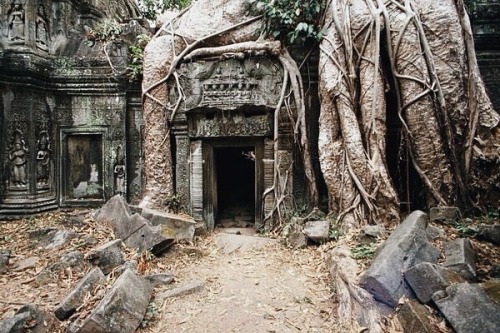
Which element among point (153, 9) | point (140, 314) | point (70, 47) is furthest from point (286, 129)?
point (153, 9)

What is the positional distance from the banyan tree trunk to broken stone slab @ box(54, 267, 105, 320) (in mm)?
3275

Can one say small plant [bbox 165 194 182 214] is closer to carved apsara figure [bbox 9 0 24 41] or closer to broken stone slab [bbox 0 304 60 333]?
broken stone slab [bbox 0 304 60 333]

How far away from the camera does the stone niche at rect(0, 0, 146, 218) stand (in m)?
5.89

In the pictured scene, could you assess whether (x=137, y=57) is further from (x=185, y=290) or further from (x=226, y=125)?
(x=185, y=290)

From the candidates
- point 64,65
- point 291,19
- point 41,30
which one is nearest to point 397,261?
point 291,19

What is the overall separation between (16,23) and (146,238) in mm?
4976

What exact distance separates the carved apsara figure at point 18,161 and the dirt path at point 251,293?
3726 mm

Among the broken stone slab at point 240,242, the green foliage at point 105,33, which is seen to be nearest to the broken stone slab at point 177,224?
the broken stone slab at point 240,242

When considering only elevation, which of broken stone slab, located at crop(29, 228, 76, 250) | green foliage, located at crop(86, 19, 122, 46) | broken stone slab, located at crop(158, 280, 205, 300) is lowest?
broken stone slab, located at crop(158, 280, 205, 300)

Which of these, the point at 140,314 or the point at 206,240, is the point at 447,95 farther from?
the point at 140,314

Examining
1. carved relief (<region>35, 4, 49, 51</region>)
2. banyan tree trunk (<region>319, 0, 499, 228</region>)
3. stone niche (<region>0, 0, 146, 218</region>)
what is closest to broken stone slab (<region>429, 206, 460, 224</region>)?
banyan tree trunk (<region>319, 0, 499, 228</region>)

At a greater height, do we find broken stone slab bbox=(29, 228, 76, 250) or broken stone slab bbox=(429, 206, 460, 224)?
broken stone slab bbox=(429, 206, 460, 224)

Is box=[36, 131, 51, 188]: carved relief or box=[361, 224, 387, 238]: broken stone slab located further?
box=[36, 131, 51, 188]: carved relief

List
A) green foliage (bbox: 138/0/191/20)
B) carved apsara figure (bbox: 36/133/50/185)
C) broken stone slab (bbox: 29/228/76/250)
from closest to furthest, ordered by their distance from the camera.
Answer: broken stone slab (bbox: 29/228/76/250) → carved apsara figure (bbox: 36/133/50/185) → green foliage (bbox: 138/0/191/20)
